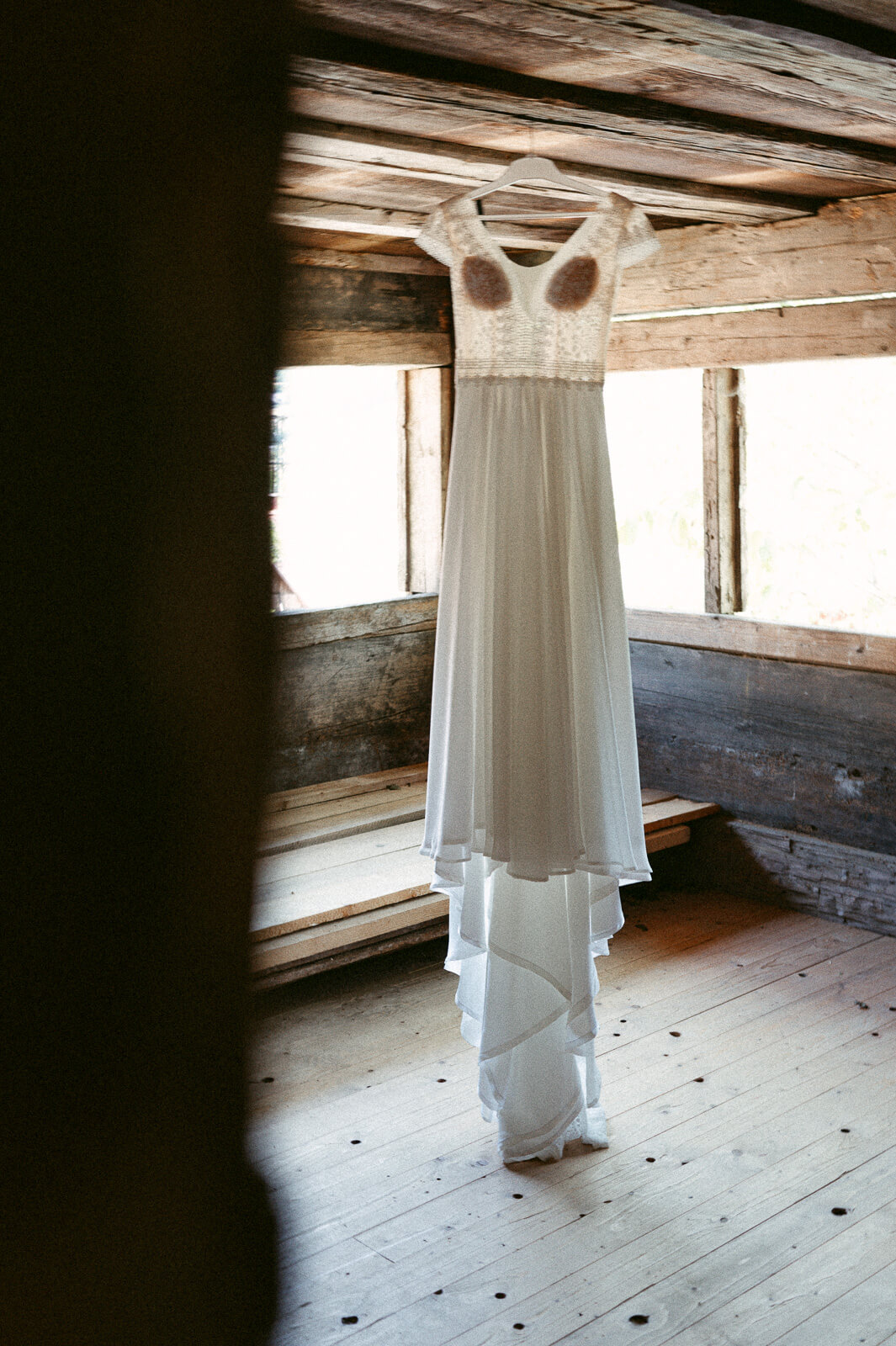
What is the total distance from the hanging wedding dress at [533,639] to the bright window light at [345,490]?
1.62m

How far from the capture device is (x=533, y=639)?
2.49m

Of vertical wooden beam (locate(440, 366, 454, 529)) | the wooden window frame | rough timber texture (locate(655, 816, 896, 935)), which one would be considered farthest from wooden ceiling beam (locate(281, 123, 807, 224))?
rough timber texture (locate(655, 816, 896, 935))

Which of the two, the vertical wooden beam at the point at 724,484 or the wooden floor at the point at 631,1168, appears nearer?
the wooden floor at the point at 631,1168

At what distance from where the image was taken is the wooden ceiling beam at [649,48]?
5.74ft

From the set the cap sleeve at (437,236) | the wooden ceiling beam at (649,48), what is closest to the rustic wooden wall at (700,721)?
the cap sleeve at (437,236)

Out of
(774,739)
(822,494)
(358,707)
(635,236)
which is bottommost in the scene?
(774,739)

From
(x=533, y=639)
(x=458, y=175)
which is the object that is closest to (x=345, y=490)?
(x=458, y=175)

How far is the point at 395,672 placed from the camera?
14.8 feet

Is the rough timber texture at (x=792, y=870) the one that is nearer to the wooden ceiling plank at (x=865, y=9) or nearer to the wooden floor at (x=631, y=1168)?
the wooden floor at (x=631, y=1168)

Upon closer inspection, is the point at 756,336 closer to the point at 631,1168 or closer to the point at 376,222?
the point at 376,222

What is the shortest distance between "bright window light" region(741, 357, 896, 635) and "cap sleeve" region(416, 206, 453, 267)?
1.85 meters

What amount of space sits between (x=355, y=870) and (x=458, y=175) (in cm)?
202

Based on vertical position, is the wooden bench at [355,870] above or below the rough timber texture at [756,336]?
below

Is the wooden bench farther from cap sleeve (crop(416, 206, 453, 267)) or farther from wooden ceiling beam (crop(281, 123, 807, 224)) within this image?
wooden ceiling beam (crop(281, 123, 807, 224))
